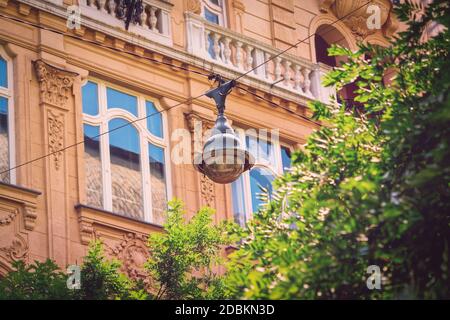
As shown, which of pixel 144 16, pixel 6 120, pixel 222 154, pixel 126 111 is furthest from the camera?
pixel 144 16

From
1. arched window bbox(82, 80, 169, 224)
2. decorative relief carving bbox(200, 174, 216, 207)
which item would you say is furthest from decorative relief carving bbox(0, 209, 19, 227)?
decorative relief carving bbox(200, 174, 216, 207)

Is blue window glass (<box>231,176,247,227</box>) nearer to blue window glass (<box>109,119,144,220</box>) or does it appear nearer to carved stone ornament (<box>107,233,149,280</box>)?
blue window glass (<box>109,119,144,220</box>)

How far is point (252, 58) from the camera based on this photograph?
3019cm

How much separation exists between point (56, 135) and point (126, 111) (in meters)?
1.92

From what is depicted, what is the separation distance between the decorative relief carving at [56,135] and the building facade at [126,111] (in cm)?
2

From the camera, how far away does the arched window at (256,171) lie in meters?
28.8

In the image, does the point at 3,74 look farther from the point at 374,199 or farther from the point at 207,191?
the point at 374,199

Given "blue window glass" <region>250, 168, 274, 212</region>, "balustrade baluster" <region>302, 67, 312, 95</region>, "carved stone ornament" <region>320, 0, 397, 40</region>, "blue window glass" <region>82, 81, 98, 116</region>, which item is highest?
"carved stone ornament" <region>320, 0, 397, 40</region>

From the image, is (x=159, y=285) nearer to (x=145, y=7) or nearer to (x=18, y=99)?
(x=18, y=99)

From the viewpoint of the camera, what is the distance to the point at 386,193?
1652 cm

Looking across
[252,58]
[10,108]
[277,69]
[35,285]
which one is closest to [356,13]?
[277,69]

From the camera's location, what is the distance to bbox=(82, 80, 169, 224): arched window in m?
26.5

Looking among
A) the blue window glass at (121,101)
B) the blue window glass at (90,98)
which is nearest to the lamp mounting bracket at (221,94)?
the blue window glass at (90,98)

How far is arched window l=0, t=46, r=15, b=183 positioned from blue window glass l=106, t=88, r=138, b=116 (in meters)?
2.18
